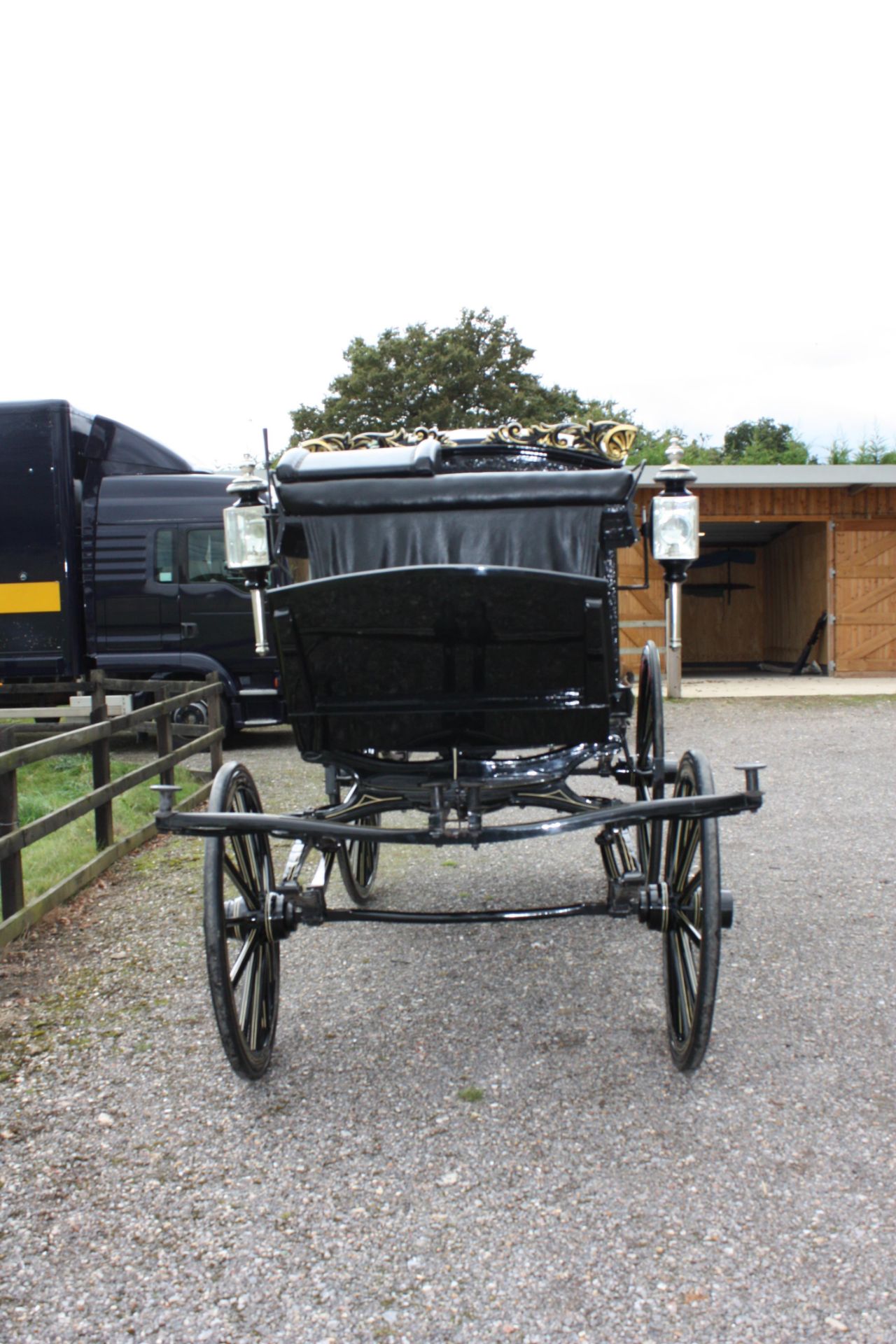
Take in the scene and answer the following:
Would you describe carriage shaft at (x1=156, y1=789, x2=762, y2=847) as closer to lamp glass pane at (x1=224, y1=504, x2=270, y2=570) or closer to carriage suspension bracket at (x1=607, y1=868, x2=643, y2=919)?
carriage suspension bracket at (x1=607, y1=868, x2=643, y2=919)

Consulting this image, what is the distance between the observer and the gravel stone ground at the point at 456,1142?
2105 mm

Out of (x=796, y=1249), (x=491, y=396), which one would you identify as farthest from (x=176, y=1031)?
(x=491, y=396)

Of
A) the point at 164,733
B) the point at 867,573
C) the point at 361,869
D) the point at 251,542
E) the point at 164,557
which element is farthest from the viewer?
the point at 867,573

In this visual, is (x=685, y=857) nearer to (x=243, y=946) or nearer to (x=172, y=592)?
(x=243, y=946)

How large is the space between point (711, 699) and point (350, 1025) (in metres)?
11.4

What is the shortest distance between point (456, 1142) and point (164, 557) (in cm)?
821

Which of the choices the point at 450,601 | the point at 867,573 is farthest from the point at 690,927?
the point at 867,573

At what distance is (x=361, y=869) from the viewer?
5027 mm

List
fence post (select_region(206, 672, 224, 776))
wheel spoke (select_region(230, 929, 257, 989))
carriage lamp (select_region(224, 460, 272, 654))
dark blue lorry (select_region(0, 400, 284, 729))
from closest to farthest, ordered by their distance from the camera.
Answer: wheel spoke (select_region(230, 929, 257, 989)) → carriage lamp (select_region(224, 460, 272, 654)) → fence post (select_region(206, 672, 224, 776)) → dark blue lorry (select_region(0, 400, 284, 729))

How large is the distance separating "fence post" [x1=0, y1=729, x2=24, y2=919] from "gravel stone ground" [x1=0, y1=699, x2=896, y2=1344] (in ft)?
0.72

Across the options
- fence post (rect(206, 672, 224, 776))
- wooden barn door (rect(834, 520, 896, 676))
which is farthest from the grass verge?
wooden barn door (rect(834, 520, 896, 676))

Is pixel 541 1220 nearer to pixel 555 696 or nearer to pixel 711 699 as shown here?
pixel 555 696

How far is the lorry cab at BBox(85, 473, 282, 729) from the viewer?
9.95m

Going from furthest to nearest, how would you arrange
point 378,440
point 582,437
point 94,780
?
point 94,780 < point 378,440 < point 582,437
